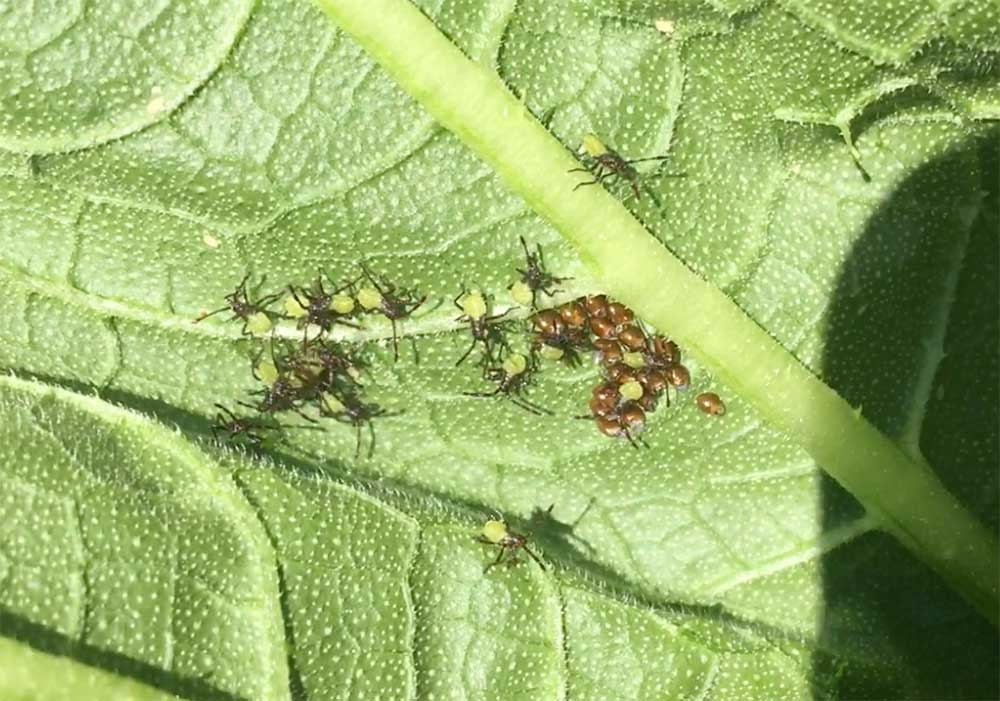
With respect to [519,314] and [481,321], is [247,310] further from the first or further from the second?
[519,314]

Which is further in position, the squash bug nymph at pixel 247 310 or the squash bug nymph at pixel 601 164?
the squash bug nymph at pixel 247 310

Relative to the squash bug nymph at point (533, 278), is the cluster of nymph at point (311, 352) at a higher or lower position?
lower

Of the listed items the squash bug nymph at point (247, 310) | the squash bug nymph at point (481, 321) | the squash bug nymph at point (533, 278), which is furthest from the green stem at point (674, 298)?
the squash bug nymph at point (247, 310)

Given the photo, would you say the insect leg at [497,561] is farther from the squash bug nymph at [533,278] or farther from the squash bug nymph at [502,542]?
the squash bug nymph at [533,278]

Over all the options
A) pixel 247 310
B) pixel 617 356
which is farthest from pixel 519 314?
pixel 247 310

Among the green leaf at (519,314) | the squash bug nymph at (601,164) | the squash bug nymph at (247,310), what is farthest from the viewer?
the squash bug nymph at (247,310)

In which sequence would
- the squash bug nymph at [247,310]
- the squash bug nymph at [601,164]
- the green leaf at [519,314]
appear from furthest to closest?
the squash bug nymph at [247,310]
the squash bug nymph at [601,164]
the green leaf at [519,314]

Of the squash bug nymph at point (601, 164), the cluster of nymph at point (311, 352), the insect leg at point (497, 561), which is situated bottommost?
the insect leg at point (497, 561)
